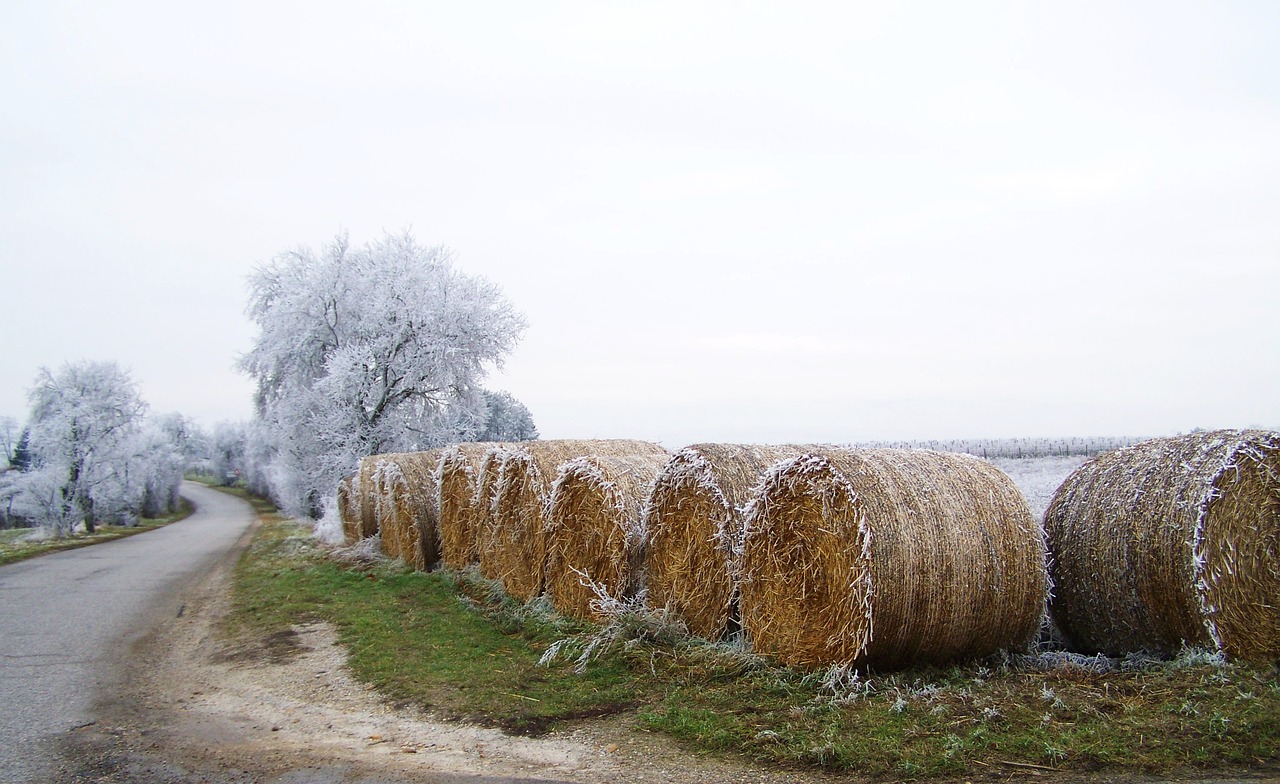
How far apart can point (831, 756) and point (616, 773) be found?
1305mm

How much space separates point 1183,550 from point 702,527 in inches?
154

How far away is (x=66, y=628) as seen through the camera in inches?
416

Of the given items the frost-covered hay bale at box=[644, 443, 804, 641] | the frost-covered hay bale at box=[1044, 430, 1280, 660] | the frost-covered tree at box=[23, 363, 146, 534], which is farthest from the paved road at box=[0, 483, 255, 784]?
the frost-covered tree at box=[23, 363, 146, 534]

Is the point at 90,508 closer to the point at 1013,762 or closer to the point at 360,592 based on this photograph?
the point at 360,592

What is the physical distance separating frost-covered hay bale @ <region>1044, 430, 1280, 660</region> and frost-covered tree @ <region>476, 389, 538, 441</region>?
3307 cm

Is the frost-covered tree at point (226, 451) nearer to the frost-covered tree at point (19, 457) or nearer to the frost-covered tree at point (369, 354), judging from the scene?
the frost-covered tree at point (19, 457)

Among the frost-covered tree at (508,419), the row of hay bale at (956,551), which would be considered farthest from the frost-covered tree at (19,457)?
the row of hay bale at (956,551)

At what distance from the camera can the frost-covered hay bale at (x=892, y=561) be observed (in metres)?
6.07

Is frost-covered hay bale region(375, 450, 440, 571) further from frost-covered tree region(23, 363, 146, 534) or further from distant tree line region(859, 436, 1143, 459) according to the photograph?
frost-covered tree region(23, 363, 146, 534)

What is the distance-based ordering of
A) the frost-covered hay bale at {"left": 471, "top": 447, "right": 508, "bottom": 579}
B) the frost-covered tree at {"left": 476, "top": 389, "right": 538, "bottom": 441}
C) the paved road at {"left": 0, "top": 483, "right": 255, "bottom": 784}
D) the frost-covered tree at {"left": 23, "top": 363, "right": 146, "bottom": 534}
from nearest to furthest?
1. the paved road at {"left": 0, "top": 483, "right": 255, "bottom": 784}
2. the frost-covered hay bale at {"left": 471, "top": 447, "right": 508, "bottom": 579}
3. the frost-covered tree at {"left": 23, "top": 363, "right": 146, "bottom": 534}
4. the frost-covered tree at {"left": 476, "top": 389, "right": 538, "bottom": 441}

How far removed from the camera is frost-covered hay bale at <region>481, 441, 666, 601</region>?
10422mm

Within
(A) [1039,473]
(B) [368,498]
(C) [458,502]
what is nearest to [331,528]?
(B) [368,498]

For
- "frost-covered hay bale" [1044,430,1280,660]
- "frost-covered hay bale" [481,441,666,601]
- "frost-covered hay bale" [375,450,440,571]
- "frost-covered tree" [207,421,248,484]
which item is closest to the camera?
"frost-covered hay bale" [1044,430,1280,660]

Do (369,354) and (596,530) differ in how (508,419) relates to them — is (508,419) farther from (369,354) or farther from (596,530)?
(596,530)
